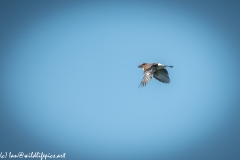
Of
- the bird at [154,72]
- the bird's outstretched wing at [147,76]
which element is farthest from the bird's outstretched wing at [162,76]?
the bird's outstretched wing at [147,76]

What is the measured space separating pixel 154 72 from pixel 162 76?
303mm

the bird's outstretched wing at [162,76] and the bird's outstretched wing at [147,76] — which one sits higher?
the bird's outstretched wing at [162,76]

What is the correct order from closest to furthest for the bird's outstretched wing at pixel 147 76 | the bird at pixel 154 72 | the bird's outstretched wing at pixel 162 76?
the bird's outstretched wing at pixel 147 76 → the bird at pixel 154 72 → the bird's outstretched wing at pixel 162 76

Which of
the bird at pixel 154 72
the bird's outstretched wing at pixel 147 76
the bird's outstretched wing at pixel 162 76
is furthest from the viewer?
the bird's outstretched wing at pixel 162 76

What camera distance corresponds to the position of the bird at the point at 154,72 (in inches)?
513

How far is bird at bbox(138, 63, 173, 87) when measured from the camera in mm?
13027

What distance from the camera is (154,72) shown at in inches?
577

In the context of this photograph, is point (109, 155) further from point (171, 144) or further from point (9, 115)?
point (9, 115)

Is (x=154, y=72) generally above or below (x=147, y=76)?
above

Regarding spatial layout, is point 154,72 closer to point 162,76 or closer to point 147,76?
point 162,76

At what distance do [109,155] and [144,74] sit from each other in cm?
6826

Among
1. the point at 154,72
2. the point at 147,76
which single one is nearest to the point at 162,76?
the point at 154,72

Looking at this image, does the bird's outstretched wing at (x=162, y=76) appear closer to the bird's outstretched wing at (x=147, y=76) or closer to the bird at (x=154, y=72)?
the bird at (x=154, y=72)

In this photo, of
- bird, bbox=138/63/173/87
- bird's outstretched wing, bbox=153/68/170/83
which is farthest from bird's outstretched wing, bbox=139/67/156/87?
bird's outstretched wing, bbox=153/68/170/83
